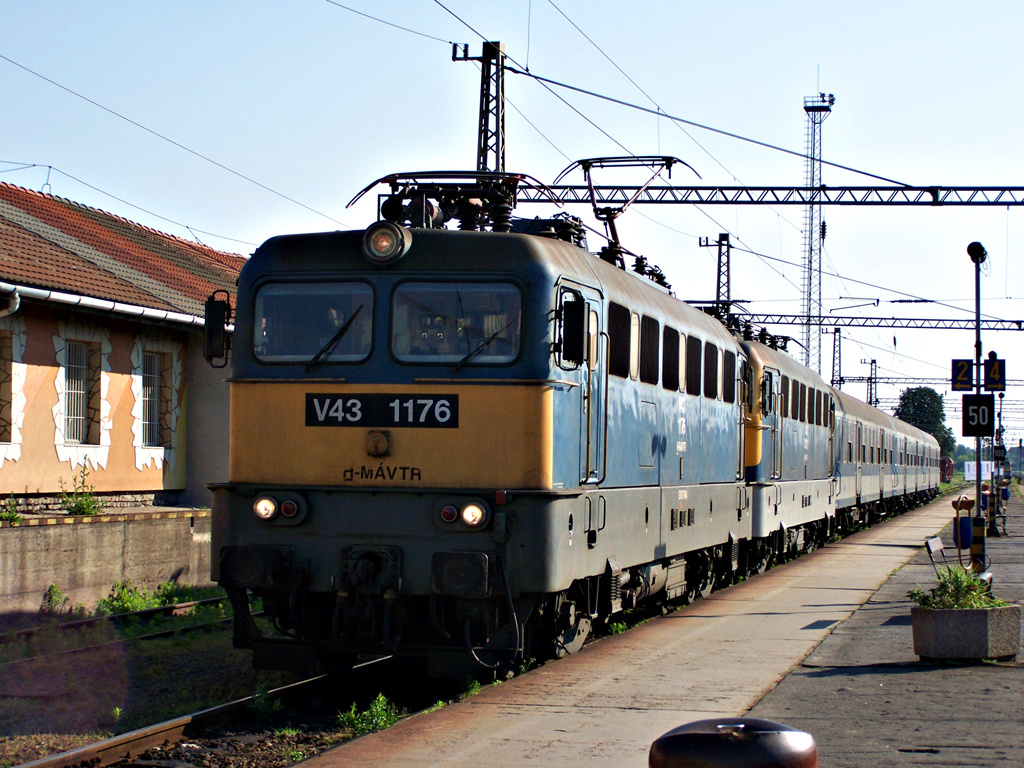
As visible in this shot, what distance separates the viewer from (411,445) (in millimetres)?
8625

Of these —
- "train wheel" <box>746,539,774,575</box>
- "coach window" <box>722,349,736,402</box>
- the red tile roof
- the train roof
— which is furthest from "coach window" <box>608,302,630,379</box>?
the train roof

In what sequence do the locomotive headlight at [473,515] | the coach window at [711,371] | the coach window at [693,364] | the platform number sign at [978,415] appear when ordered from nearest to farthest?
the locomotive headlight at [473,515] → the coach window at [693,364] → the coach window at [711,371] → the platform number sign at [978,415]

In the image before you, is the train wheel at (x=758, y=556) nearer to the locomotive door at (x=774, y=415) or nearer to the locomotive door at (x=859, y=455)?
the locomotive door at (x=774, y=415)

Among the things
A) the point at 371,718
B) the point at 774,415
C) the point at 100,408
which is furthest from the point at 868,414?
the point at 371,718

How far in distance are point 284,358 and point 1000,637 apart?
6.18m

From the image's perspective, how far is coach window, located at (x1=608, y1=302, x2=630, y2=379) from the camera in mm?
10062

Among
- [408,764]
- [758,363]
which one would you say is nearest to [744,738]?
[408,764]

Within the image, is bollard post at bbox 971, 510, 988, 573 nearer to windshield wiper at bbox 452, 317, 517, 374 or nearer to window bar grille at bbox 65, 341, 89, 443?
windshield wiper at bbox 452, 317, 517, 374

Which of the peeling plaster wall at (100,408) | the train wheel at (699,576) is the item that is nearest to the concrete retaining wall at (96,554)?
the peeling plaster wall at (100,408)

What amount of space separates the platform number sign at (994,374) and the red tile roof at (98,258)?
12701 mm

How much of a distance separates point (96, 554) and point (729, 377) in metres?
7.94

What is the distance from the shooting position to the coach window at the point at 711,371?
45.9 ft

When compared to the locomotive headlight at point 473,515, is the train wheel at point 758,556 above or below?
below

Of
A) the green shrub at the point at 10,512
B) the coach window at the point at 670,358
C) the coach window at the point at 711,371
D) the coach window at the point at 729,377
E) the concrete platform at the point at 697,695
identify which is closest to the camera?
the concrete platform at the point at 697,695
